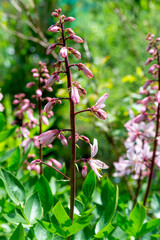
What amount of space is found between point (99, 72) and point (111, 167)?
111 cm

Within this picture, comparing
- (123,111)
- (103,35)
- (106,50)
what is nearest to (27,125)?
(123,111)

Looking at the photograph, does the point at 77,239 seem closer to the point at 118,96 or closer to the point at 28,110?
the point at 28,110

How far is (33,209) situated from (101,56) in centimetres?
328

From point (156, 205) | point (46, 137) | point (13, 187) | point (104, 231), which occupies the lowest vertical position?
point (156, 205)

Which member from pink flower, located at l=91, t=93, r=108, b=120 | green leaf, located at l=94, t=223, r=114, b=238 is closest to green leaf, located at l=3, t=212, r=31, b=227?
green leaf, located at l=94, t=223, r=114, b=238

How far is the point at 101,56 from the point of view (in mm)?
4078

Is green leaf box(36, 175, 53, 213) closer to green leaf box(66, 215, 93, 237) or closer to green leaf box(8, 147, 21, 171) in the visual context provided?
green leaf box(66, 215, 93, 237)

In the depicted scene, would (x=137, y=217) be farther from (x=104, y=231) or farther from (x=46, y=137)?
(x=46, y=137)

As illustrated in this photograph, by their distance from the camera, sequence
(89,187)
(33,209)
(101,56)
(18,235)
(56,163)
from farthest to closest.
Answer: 1. (101,56)
2. (56,163)
3. (33,209)
4. (89,187)
5. (18,235)

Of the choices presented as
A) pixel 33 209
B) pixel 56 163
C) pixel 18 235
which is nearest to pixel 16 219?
pixel 33 209

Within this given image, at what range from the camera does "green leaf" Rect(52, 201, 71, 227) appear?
869 mm

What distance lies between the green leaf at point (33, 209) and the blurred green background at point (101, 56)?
1.87 ft

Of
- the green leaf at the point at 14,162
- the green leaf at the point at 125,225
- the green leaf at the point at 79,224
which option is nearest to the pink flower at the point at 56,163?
the green leaf at the point at 14,162

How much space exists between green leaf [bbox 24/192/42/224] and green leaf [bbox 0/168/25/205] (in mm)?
43
